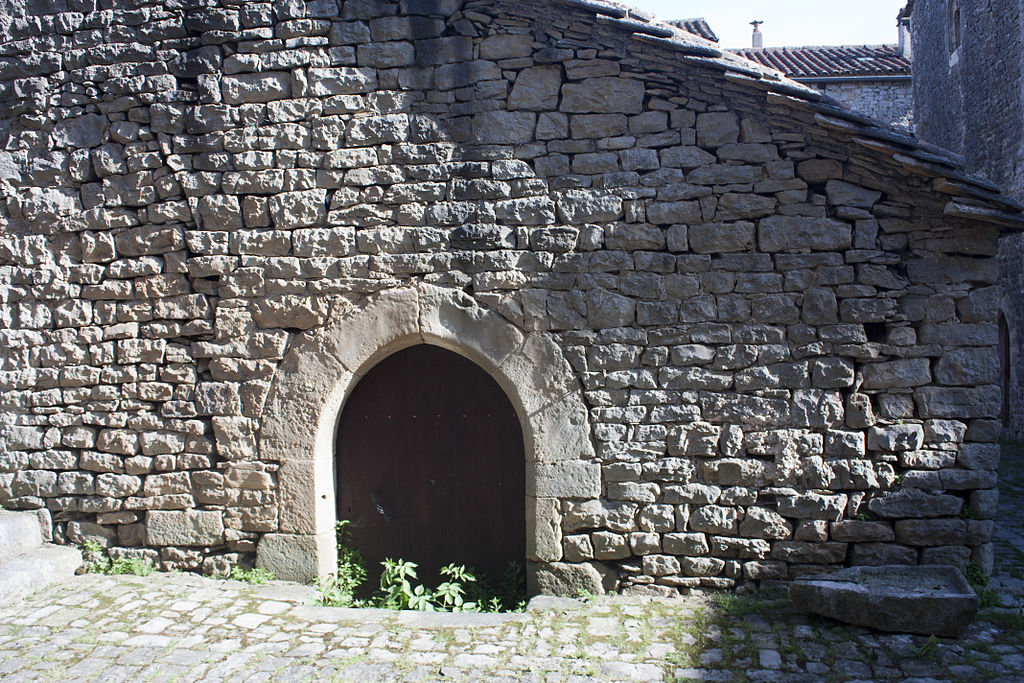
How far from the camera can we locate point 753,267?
4289mm

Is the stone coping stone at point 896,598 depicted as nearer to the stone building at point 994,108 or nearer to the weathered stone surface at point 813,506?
the weathered stone surface at point 813,506

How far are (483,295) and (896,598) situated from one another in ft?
9.11

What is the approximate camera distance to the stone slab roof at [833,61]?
46.6 ft

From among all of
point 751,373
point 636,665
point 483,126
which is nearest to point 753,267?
point 751,373

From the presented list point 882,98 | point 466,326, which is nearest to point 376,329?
point 466,326

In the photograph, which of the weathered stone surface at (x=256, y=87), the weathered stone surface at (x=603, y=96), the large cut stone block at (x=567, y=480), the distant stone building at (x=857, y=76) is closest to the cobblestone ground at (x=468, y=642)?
the large cut stone block at (x=567, y=480)

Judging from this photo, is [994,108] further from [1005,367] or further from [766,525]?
[766,525]

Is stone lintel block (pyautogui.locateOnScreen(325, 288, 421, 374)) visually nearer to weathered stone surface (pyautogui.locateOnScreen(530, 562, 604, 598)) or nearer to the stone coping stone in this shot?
weathered stone surface (pyautogui.locateOnScreen(530, 562, 604, 598))

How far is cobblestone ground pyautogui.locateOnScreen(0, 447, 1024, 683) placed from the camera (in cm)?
346

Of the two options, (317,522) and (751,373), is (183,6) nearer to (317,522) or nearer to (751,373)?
(317,522)

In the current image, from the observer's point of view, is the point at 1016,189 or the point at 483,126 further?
the point at 1016,189

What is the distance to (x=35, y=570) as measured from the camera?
4.54 meters

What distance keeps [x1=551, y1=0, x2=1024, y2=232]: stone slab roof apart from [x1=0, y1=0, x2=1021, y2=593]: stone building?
2 centimetres

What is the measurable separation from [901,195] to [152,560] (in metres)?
5.19
